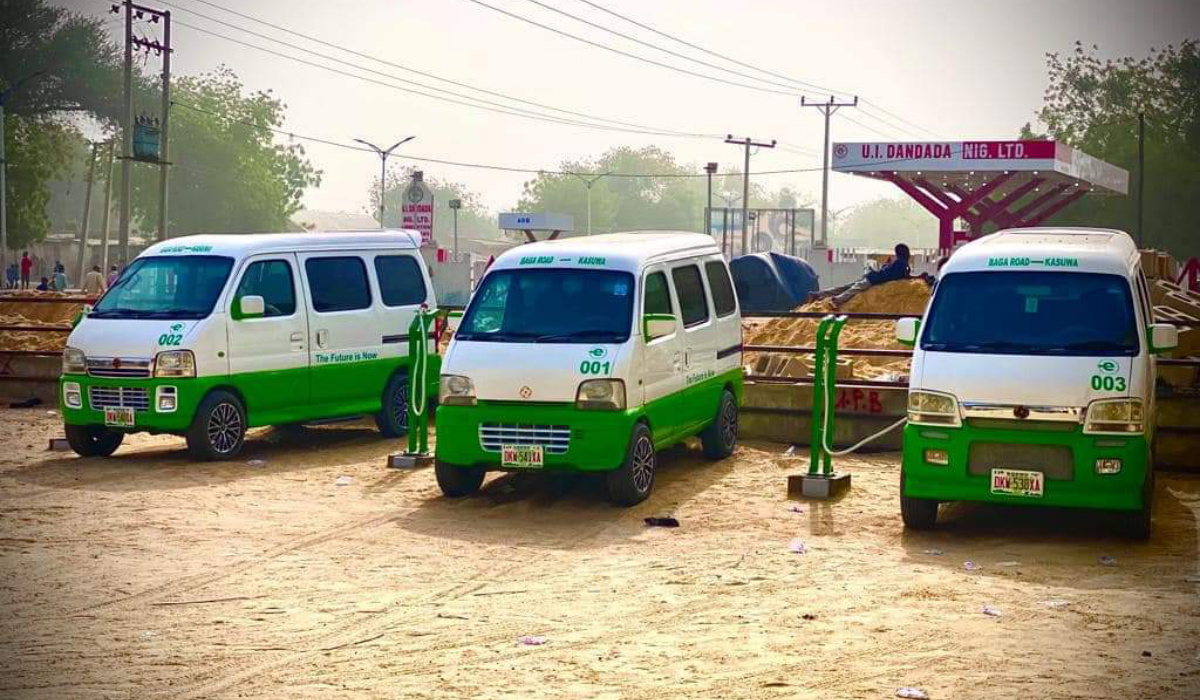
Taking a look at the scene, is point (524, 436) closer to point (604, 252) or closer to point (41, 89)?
point (604, 252)

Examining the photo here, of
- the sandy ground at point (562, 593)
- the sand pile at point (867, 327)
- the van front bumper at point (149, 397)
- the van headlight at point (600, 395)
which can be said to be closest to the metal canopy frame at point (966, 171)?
the sand pile at point (867, 327)

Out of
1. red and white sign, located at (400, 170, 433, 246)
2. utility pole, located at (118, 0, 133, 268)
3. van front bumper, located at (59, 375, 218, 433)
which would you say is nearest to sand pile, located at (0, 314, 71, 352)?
red and white sign, located at (400, 170, 433, 246)

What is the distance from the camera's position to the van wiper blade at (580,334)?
12.7m

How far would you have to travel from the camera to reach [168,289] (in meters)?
15.4

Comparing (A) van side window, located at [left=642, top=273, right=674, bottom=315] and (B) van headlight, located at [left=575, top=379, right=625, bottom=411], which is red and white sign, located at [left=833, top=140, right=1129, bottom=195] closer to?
(A) van side window, located at [left=642, top=273, right=674, bottom=315]

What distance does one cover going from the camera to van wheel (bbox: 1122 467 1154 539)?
35.9 ft

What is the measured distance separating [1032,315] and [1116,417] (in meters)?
1.12

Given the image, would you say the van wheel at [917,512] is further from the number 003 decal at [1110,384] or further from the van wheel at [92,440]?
the van wheel at [92,440]

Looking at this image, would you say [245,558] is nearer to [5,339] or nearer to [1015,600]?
[1015,600]

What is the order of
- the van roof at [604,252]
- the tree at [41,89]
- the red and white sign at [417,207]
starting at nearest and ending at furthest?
the van roof at [604,252] → the red and white sign at [417,207] → the tree at [41,89]

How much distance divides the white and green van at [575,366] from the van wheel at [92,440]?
4.55 metres

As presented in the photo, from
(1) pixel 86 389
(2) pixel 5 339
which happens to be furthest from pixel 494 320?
(2) pixel 5 339

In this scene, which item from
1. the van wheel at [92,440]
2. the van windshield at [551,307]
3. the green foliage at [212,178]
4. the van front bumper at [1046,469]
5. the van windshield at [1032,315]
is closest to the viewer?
the van front bumper at [1046,469]

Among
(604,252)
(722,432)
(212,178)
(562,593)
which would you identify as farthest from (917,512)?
(212,178)
